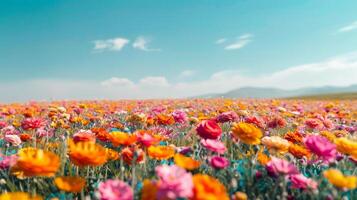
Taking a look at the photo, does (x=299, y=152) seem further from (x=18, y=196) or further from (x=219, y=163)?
(x=18, y=196)

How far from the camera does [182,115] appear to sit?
5566 millimetres

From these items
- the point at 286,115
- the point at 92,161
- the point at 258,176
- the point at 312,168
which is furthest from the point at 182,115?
the point at 286,115

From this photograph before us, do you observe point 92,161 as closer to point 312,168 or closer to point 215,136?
point 215,136

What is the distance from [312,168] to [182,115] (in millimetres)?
2177

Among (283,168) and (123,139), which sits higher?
(123,139)

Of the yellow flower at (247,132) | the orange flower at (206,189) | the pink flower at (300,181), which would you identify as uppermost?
the yellow flower at (247,132)

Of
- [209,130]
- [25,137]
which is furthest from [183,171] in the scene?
[25,137]

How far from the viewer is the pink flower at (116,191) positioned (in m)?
1.90

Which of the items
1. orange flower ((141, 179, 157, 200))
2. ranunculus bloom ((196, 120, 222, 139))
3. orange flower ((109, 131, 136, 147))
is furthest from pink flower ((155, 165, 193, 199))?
ranunculus bloom ((196, 120, 222, 139))

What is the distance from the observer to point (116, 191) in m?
1.96

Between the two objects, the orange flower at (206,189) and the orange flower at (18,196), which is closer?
the orange flower at (206,189)

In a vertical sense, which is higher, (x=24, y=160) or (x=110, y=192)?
(x=24, y=160)

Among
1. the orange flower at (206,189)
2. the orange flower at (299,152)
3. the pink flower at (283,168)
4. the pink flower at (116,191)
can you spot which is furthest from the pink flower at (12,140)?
the orange flower at (206,189)

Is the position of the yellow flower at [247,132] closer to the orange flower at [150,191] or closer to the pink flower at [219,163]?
the pink flower at [219,163]
